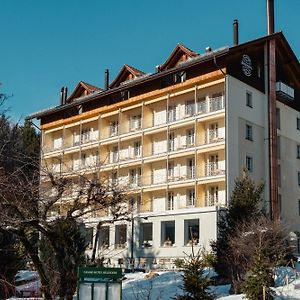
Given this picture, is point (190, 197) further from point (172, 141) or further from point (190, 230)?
point (172, 141)

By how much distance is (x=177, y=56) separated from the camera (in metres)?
47.6

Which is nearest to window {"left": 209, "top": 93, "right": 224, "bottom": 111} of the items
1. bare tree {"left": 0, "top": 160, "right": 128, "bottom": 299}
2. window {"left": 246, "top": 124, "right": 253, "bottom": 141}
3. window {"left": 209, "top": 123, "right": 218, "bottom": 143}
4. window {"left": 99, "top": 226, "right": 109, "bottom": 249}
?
window {"left": 209, "top": 123, "right": 218, "bottom": 143}

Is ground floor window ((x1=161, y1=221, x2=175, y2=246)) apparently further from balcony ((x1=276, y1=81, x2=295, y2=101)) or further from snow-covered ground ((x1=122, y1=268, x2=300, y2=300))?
balcony ((x1=276, y1=81, x2=295, y2=101))

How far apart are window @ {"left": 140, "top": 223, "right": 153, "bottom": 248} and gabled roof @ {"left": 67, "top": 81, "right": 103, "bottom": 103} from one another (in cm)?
1460

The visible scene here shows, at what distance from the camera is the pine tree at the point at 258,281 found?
20.0 m

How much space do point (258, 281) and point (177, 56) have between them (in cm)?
3003

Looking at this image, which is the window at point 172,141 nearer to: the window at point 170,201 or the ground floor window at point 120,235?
the window at point 170,201

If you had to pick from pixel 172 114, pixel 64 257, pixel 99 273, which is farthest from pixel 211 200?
pixel 99 273

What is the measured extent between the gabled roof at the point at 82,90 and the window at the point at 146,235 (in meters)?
14.6

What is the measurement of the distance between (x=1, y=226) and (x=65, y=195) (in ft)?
6.57

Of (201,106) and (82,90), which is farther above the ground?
(82,90)

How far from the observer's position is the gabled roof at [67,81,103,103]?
55.8 m

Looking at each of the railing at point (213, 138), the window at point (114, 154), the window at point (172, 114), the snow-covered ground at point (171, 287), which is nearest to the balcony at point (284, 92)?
the railing at point (213, 138)

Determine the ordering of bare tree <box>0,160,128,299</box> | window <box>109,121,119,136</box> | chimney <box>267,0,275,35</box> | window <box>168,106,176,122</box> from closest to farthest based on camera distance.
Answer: bare tree <box>0,160,128,299</box> < window <box>168,106,176,122</box> < chimney <box>267,0,275,35</box> < window <box>109,121,119,136</box>
